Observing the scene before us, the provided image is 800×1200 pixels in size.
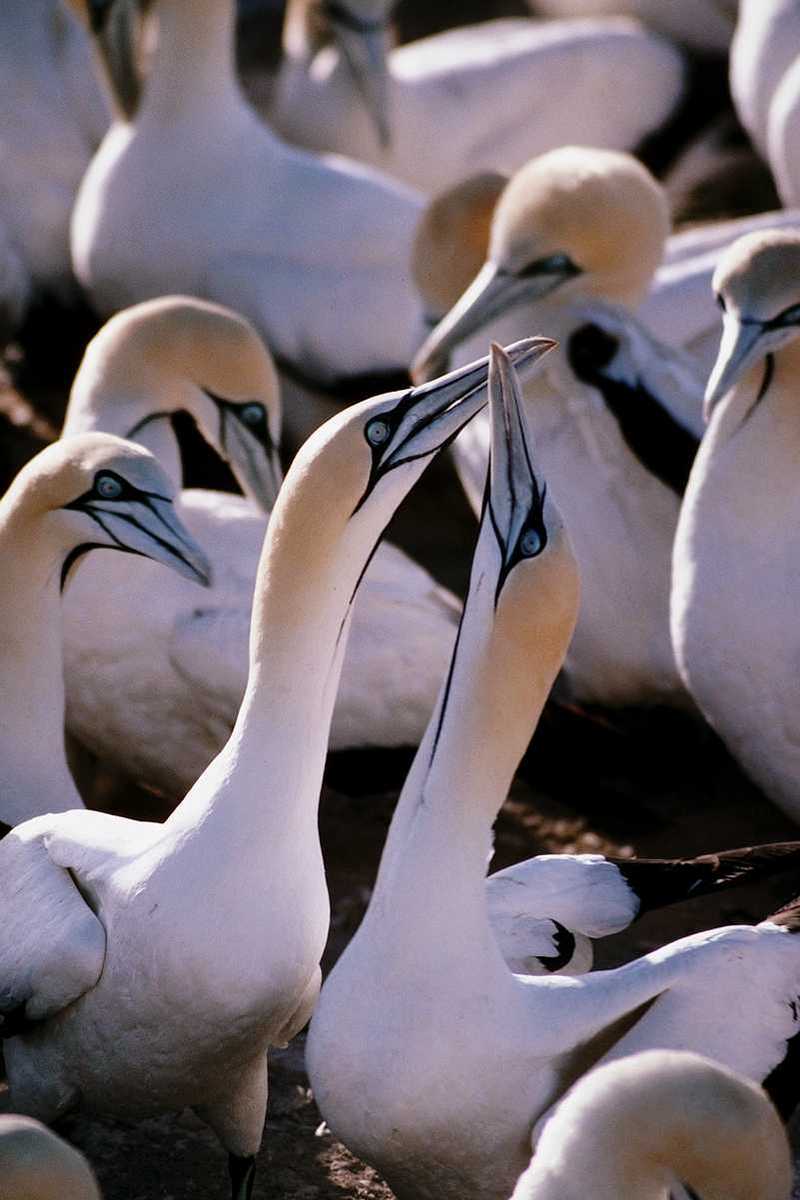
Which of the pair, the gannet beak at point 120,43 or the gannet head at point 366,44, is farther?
the gannet head at point 366,44

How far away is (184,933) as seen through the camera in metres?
3.52

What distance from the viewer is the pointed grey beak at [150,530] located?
4.24m

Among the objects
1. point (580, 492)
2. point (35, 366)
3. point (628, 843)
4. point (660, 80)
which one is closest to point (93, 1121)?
point (628, 843)

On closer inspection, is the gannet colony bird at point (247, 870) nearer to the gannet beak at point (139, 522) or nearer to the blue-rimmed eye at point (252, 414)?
the gannet beak at point (139, 522)

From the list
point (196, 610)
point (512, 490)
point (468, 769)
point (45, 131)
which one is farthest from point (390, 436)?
point (45, 131)

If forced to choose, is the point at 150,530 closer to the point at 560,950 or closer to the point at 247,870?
the point at 247,870

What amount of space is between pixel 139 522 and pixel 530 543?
3.61 feet

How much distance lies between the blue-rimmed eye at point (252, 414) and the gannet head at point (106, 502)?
108 cm

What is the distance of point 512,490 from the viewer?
134 inches

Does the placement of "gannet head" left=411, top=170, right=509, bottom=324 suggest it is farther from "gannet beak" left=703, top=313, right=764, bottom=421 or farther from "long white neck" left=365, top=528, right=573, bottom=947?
"long white neck" left=365, top=528, right=573, bottom=947

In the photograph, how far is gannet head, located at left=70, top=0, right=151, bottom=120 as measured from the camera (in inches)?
281

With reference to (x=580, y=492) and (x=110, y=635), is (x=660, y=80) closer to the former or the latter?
(x=580, y=492)

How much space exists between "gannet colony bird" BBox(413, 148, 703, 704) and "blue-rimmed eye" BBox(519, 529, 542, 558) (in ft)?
7.24

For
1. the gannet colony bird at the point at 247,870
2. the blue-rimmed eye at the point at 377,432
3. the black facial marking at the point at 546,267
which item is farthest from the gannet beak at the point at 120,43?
the blue-rimmed eye at the point at 377,432
